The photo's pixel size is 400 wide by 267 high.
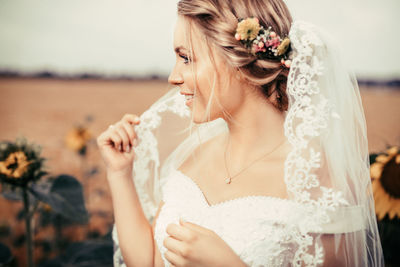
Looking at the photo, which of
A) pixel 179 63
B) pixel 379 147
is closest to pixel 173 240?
pixel 179 63

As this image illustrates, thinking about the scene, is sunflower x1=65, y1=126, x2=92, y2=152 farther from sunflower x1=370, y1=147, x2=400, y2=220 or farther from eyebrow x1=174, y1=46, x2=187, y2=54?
sunflower x1=370, y1=147, x2=400, y2=220

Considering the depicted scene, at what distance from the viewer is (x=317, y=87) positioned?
3.74ft

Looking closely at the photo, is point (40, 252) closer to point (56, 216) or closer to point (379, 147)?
point (56, 216)

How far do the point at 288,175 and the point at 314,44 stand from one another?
456 mm

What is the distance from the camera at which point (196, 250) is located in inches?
39.4

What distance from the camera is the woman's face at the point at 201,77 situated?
117 centimetres

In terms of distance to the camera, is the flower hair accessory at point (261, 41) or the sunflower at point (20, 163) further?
the sunflower at point (20, 163)

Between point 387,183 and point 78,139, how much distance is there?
2227 mm

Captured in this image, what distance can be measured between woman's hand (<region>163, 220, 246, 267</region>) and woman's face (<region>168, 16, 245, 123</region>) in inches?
15.9

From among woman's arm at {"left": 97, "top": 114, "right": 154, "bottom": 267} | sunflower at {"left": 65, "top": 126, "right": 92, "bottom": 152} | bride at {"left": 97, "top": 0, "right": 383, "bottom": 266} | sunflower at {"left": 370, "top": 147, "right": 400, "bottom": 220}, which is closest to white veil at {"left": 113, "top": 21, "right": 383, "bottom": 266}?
bride at {"left": 97, "top": 0, "right": 383, "bottom": 266}

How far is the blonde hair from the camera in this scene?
1156mm

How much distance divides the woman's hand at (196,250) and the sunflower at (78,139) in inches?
77.6

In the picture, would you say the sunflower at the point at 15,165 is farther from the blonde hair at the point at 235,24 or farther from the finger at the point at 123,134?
the blonde hair at the point at 235,24

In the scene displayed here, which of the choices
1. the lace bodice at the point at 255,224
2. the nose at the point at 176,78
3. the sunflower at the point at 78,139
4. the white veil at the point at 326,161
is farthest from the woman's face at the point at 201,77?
the sunflower at the point at 78,139
